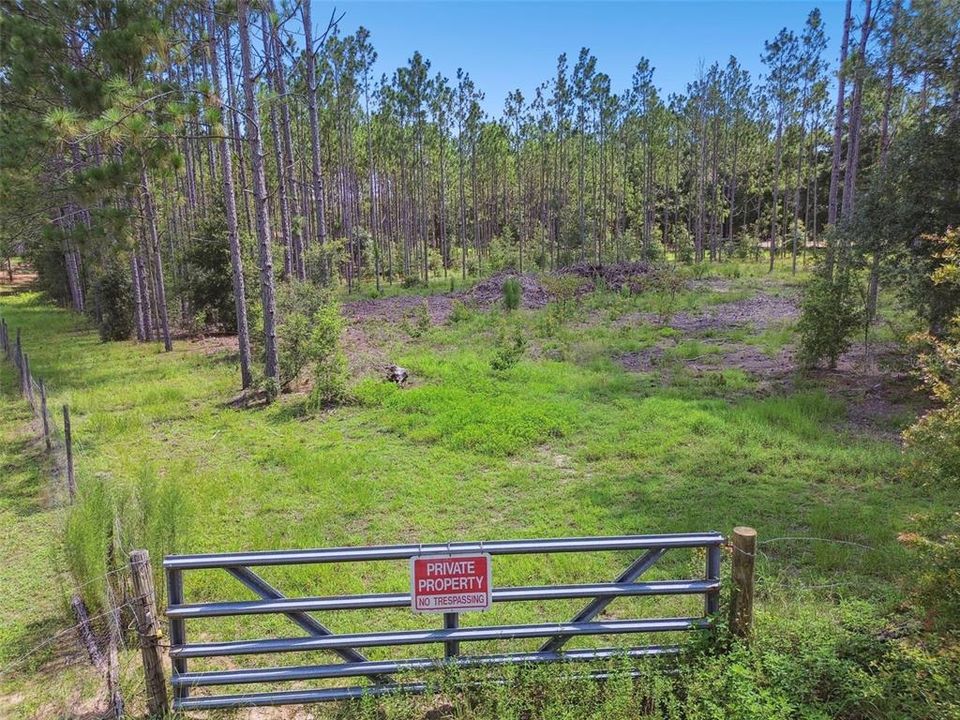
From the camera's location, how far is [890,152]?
9.36 meters

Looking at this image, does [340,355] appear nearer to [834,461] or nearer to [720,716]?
[834,461]

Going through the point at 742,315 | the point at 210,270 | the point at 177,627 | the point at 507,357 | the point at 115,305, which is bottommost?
the point at 177,627

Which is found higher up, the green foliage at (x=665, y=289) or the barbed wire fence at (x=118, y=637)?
the green foliage at (x=665, y=289)

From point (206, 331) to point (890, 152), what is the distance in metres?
17.3

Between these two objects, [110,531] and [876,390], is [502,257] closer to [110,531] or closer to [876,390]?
[876,390]

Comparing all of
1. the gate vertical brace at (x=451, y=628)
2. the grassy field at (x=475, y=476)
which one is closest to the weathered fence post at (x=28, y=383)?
the grassy field at (x=475, y=476)

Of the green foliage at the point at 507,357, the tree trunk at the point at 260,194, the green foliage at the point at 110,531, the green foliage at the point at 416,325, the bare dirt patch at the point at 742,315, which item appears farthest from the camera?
the green foliage at the point at 416,325

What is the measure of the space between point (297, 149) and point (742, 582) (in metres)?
27.6

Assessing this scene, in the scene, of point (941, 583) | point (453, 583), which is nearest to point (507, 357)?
point (453, 583)

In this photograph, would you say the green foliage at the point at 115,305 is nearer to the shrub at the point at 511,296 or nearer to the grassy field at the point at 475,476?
the grassy field at the point at 475,476

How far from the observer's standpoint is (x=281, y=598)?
2.97m

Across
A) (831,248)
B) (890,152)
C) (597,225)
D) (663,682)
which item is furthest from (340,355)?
(597,225)

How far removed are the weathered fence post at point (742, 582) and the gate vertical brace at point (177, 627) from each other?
9.46ft

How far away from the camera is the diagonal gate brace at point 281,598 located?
114 inches
